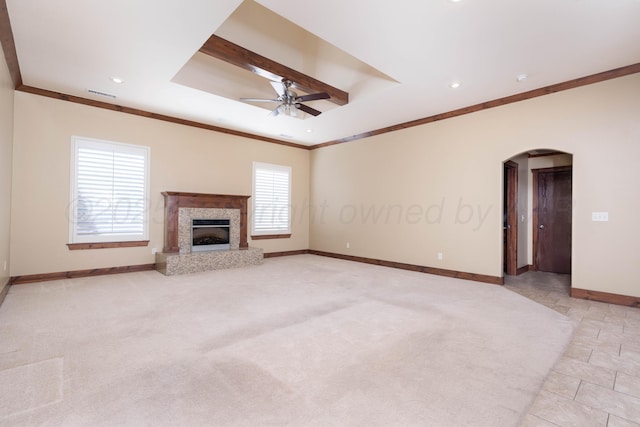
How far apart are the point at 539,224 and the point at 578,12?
14.8 feet

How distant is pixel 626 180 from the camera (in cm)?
383

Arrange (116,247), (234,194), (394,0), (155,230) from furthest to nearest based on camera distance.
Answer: (234,194) → (155,230) → (116,247) → (394,0)

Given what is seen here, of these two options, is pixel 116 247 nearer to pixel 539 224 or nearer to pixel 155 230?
pixel 155 230

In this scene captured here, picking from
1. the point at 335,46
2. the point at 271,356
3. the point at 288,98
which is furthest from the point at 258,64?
the point at 271,356

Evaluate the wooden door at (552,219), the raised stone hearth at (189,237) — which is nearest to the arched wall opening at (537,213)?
the wooden door at (552,219)

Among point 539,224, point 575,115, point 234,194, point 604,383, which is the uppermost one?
point 575,115

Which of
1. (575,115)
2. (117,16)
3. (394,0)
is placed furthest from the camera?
(575,115)

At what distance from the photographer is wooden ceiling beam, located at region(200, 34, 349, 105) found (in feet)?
11.9

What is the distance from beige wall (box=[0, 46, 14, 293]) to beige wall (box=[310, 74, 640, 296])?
235 inches

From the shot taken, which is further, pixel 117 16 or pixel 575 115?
pixel 575 115

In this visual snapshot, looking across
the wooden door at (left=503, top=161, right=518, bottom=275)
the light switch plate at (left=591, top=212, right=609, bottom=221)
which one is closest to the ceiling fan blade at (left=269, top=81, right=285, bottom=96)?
the wooden door at (left=503, top=161, right=518, bottom=275)

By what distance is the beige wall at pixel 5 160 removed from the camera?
366cm

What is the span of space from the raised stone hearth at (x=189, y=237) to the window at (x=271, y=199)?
770 millimetres

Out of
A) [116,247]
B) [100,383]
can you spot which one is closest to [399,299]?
[100,383]
